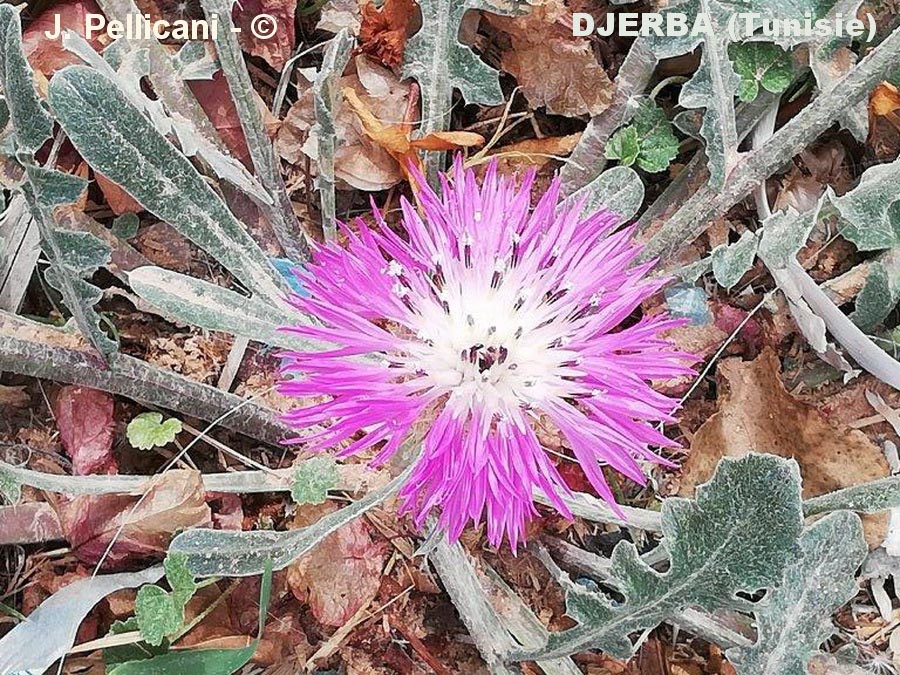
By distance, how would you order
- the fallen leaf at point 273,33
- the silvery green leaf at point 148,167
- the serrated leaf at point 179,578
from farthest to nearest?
the fallen leaf at point 273,33, the serrated leaf at point 179,578, the silvery green leaf at point 148,167

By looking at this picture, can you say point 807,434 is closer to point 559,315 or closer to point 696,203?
point 696,203

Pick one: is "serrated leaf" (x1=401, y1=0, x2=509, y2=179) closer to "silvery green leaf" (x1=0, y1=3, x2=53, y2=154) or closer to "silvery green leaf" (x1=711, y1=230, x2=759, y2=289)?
"silvery green leaf" (x1=711, y1=230, x2=759, y2=289)

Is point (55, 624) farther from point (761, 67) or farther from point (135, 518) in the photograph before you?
point (761, 67)

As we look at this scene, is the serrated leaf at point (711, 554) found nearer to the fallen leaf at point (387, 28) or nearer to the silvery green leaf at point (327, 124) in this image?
the silvery green leaf at point (327, 124)

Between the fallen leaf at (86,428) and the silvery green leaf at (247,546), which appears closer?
the silvery green leaf at (247,546)

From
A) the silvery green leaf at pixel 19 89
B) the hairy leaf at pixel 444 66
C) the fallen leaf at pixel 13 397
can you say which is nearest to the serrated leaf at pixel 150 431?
the fallen leaf at pixel 13 397

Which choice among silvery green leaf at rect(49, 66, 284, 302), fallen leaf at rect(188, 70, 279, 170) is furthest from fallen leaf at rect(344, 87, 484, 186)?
silvery green leaf at rect(49, 66, 284, 302)

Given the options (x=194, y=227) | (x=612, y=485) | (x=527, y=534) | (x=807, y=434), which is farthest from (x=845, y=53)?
(x=194, y=227)

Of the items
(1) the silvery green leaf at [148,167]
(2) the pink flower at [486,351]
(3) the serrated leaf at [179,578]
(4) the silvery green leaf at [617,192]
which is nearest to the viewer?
(2) the pink flower at [486,351]
